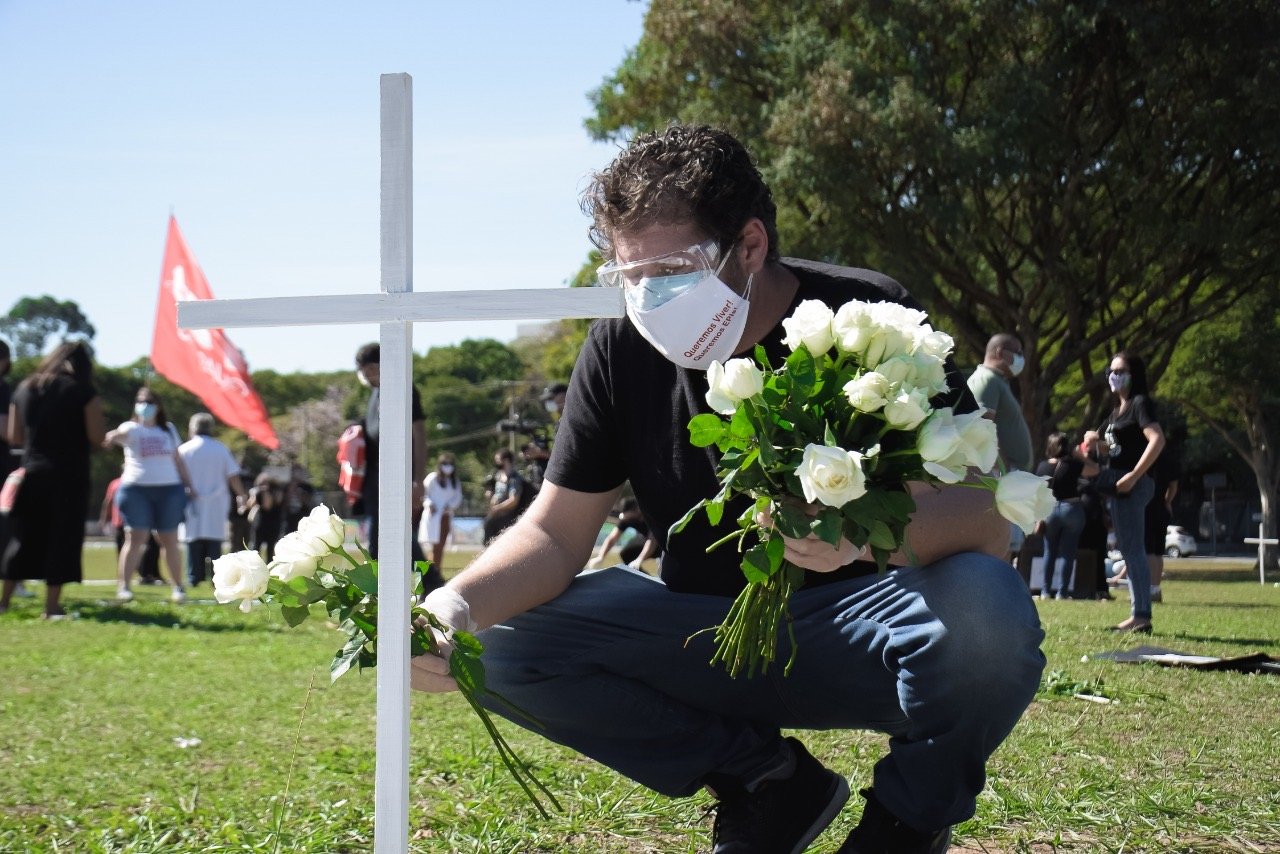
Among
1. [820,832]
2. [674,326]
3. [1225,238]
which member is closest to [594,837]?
[820,832]

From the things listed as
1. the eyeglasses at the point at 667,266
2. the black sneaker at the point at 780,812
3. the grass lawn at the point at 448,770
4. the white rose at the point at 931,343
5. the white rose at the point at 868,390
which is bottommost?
the grass lawn at the point at 448,770

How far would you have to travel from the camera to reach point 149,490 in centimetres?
1027

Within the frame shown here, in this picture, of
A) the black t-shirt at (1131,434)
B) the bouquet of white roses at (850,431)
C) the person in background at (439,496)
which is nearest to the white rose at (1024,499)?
the bouquet of white roses at (850,431)

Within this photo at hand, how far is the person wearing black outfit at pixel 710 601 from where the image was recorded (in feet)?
8.13

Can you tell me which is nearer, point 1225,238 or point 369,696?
point 369,696

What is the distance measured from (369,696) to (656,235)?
347 cm

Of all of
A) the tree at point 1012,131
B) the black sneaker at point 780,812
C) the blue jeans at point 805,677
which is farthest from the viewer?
the tree at point 1012,131

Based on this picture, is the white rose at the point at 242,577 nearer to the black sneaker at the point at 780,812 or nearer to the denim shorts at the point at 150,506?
the black sneaker at the point at 780,812

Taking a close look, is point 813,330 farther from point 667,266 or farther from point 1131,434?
point 1131,434

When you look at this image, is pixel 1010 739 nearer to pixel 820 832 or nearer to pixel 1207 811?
pixel 1207 811

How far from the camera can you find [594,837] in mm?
3111

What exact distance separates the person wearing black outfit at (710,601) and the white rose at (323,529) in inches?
10.8

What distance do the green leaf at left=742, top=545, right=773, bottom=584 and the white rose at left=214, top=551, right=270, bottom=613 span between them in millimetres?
842

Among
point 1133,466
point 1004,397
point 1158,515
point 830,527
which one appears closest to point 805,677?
point 830,527
